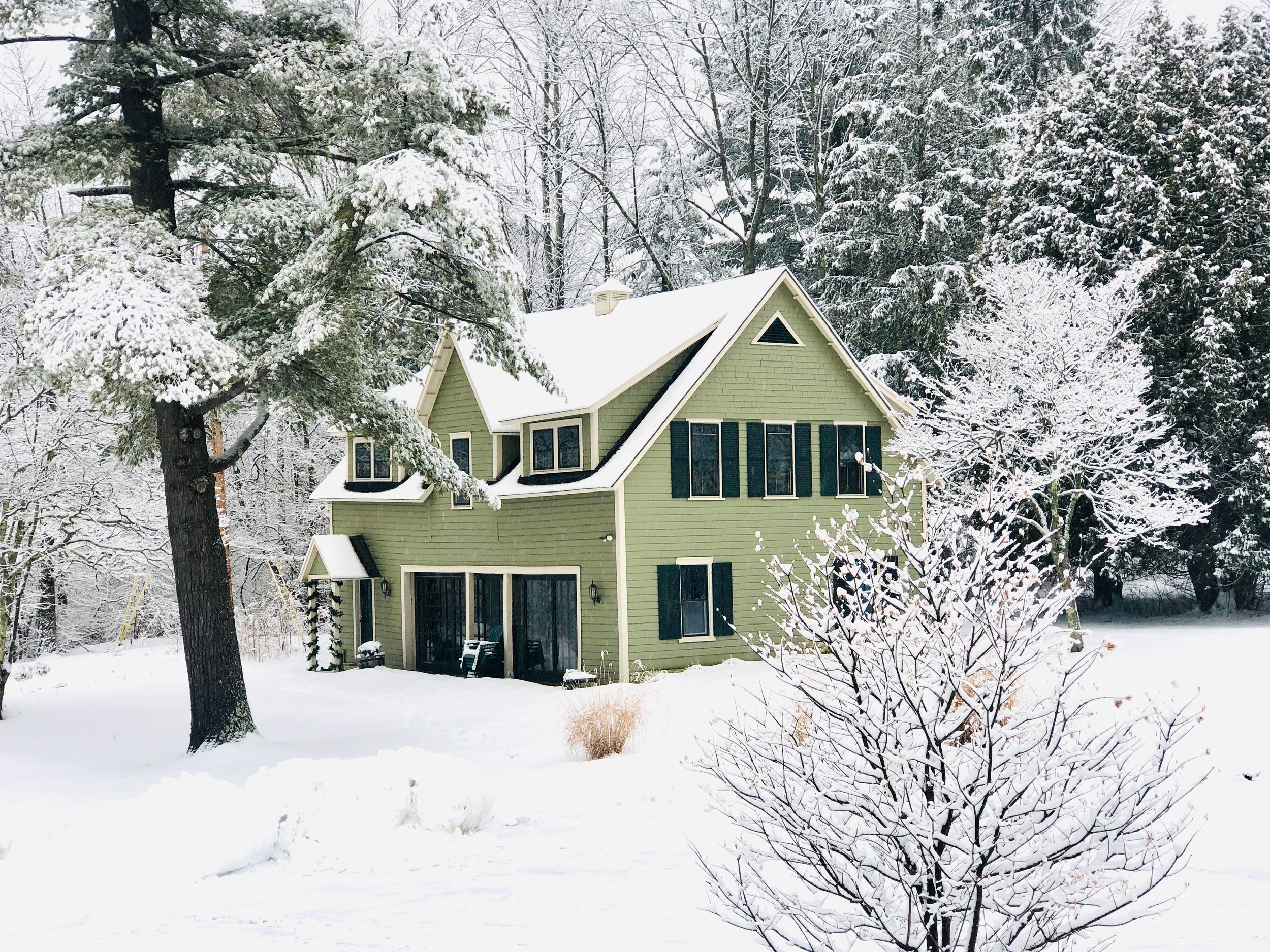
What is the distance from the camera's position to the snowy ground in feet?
26.9

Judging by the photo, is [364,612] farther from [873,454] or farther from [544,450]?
[873,454]

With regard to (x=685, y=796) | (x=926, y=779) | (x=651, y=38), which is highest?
(x=651, y=38)

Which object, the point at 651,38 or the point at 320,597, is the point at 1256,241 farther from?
the point at 320,597

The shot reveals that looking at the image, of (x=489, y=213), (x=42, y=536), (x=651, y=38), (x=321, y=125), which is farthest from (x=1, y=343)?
(x=651, y=38)

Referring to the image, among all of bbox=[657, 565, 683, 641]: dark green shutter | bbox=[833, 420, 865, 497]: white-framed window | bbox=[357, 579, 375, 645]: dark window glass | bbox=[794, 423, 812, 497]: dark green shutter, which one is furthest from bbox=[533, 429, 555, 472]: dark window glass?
bbox=[357, 579, 375, 645]: dark window glass

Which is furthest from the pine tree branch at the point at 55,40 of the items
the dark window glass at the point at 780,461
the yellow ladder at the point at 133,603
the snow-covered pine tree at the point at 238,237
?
the yellow ladder at the point at 133,603

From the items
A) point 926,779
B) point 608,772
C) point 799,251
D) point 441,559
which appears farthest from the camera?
point 799,251

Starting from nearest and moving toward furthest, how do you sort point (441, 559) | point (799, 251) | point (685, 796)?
1. point (685, 796)
2. point (441, 559)
3. point (799, 251)

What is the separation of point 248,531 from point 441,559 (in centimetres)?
1054

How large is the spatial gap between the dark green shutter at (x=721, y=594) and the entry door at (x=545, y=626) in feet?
7.16

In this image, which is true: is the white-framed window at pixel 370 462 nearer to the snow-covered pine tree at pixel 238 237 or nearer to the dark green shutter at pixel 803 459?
the dark green shutter at pixel 803 459

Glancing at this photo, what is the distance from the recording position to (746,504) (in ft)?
70.3

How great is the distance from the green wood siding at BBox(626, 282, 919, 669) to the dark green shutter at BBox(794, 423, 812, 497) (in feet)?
0.34

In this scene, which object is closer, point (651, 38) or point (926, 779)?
point (926, 779)
